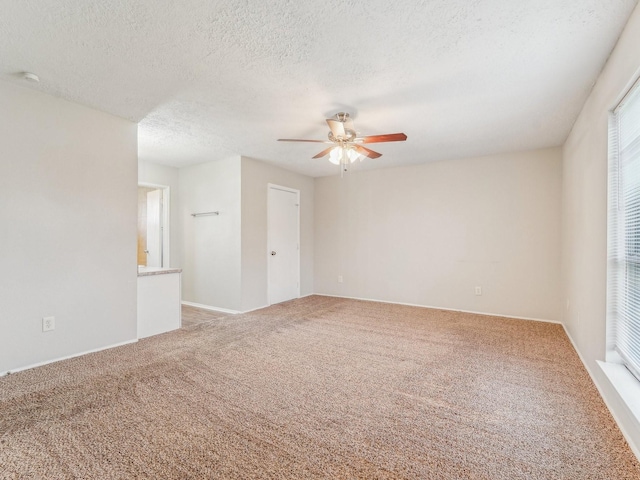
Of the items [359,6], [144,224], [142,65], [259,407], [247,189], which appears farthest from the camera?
[144,224]

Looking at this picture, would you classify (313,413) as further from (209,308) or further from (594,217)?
(209,308)

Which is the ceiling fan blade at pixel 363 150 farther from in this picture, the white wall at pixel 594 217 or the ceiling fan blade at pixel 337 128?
the white wall at pixel 594 217

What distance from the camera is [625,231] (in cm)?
204

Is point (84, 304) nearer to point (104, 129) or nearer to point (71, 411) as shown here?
point (71, 411)

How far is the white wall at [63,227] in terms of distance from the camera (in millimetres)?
2529

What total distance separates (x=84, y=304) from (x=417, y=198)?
4.66m

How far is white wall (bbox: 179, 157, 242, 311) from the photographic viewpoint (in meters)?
4.69

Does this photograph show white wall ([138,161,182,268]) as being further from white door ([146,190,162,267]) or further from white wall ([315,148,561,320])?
white wall ([315,148,561,320])

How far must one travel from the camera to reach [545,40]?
1947 mm

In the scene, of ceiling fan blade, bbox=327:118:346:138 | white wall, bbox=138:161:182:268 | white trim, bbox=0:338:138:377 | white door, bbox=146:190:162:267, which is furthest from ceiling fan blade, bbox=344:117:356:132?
white door, bbox=146:190:162:267

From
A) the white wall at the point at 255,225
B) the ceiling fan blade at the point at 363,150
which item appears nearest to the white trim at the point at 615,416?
the ceiling fan blade at the point at 363,150

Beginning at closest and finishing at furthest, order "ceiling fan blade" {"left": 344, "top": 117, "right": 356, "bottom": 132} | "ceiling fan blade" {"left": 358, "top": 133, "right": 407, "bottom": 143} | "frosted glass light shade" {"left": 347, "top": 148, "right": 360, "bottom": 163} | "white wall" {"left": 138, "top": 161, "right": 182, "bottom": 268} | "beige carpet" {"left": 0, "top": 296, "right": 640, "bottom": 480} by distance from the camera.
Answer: "beige carpet" {"left": 0, "top": 296, "right": 640, "bottom": 480}
"ceiling fan blade" {"left": 358, "top": 133, "right": 407, "bottom": 143}
"ceiling fan blade" {"left": 344, "top": 117, "right": 356, "bottom": 132}
"frosted glass light shade" {"left": 347, "top": 148, "right": 360, "bottom": 163}
"white wall" {"left": 138, "top": 161, "right": 182, "bottom": 268}

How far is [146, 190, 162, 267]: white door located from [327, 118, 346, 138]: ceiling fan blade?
3.88m

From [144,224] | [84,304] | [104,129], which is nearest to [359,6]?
[104,129]
